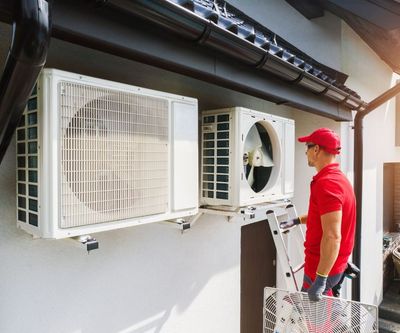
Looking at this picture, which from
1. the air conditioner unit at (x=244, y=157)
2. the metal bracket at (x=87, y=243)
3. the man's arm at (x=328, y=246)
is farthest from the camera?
the man's arm at (x=328, y=246)

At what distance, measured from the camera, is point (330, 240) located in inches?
122

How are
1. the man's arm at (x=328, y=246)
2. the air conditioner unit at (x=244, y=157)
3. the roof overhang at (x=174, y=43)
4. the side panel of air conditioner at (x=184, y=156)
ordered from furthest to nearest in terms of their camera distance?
the man's arm at (x=328, y=246) → the air conditioner unit at (x=244, y=157) → the side panel of air conditioner at (x=184, y=156) → the roof overhang at (x=174, y=43)

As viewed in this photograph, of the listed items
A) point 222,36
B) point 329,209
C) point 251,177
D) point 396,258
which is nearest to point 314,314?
point 329,209

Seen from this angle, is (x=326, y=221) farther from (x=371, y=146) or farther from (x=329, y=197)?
(x=371, y=146)

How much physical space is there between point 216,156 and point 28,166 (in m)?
1.70

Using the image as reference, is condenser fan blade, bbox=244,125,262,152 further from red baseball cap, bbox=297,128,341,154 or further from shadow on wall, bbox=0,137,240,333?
shadow on wall, bbox=0,137,240,333

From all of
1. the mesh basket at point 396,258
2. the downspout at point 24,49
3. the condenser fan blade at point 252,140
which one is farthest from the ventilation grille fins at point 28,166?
the mesh basket at point 396,258

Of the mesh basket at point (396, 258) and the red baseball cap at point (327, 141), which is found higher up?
the red baseball cap at point (327, 141)

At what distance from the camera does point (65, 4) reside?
1.59m

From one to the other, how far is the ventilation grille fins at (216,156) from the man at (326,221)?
1.05 metres

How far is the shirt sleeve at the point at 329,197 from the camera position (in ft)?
10.2

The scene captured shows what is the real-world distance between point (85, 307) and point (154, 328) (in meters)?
0.84

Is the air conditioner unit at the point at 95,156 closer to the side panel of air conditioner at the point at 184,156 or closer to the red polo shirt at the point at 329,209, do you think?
the side panel of air conditioner at the point at 184,156

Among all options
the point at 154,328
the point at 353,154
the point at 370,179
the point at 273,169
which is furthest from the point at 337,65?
the point at 154,328
